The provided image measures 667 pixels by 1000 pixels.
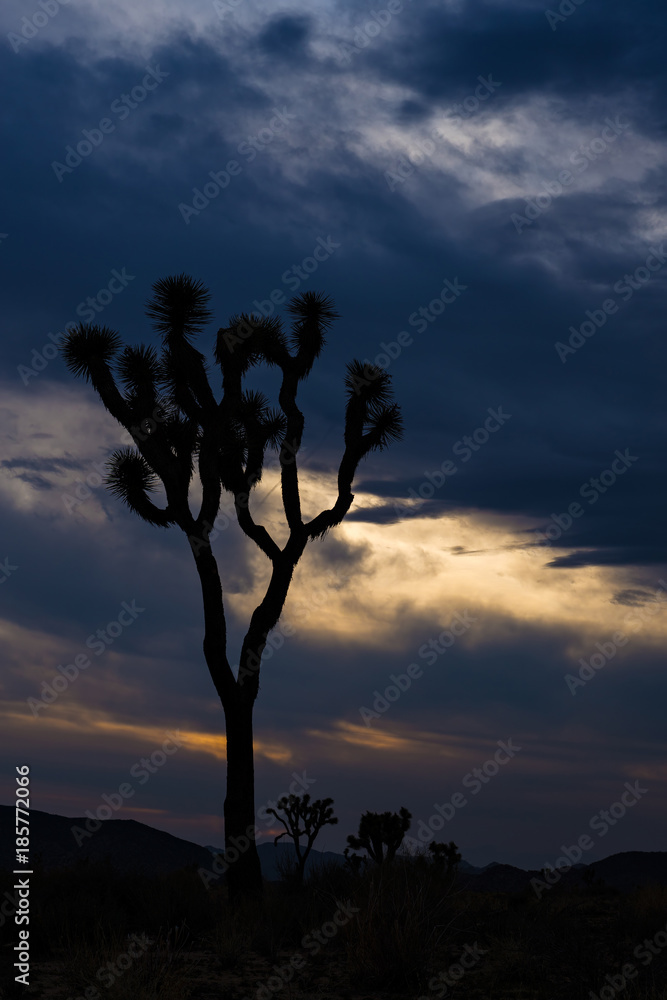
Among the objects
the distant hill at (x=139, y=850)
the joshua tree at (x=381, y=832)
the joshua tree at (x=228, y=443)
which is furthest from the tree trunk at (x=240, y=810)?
the distant hill at (x=139, y=850)

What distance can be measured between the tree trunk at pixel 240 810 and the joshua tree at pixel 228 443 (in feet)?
0.06

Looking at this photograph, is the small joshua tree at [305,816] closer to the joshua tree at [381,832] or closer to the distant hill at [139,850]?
the joshua tree at [381,832]

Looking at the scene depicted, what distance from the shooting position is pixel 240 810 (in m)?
14.9

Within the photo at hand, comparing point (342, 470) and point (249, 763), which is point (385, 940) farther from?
point (342, 470)

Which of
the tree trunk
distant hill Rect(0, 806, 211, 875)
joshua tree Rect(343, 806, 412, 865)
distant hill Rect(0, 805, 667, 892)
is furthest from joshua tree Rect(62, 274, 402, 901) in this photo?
distant hill Rect(0, 806, 211, 875)

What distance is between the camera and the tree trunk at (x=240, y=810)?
14398 mm

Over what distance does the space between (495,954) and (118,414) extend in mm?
10559

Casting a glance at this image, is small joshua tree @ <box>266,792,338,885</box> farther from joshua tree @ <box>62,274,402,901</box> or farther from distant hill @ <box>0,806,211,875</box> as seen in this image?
distant hill @ <box>0,806,211,875</box>

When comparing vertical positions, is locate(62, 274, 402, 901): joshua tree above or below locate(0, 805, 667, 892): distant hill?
above

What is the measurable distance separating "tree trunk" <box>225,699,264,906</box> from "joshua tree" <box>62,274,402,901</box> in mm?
17

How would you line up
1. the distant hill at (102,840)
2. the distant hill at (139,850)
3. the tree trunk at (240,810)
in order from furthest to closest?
the distant hill at (102,840), the distant hill at (139,850), the tree trunk at (240,810)

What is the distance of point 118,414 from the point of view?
620 inches

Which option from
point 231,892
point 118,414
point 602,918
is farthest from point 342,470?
point 602,918

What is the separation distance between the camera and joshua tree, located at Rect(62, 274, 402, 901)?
15.2m
